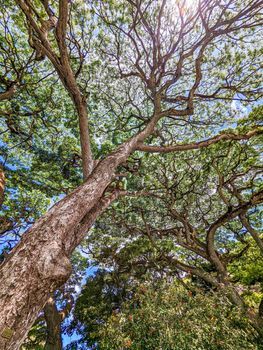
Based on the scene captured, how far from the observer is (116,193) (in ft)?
14.4

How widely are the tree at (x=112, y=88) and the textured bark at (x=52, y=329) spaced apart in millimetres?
6299

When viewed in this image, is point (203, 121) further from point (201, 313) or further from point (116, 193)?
point (201, 313)

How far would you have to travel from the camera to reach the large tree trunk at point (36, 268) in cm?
134

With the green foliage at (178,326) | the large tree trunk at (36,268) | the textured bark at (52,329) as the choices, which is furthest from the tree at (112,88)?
the textured bark at (52,329)

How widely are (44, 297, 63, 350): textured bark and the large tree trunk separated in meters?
7.29

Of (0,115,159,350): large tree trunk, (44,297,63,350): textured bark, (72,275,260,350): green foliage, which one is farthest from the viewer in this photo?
(44,297,63,350): textured bark

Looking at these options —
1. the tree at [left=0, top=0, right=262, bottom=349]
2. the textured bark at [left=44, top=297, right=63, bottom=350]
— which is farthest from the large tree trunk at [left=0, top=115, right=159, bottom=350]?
the textured bark at [left=44, top=297, right=63, bottom=350]

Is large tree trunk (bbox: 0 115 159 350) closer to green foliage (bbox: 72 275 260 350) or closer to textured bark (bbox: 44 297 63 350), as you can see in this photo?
green foliage (bbox: 72 275 260 350)

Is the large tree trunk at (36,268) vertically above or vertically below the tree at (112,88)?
below

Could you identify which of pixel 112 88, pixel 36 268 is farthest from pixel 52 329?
pixel 112 88

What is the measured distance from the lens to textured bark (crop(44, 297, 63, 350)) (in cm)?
725

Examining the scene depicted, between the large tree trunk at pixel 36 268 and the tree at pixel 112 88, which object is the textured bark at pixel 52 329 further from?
the large tree trunk at pixel 36 268

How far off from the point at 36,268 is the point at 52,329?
808cm

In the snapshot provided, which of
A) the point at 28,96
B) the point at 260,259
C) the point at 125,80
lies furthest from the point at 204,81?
the point at 260,259
